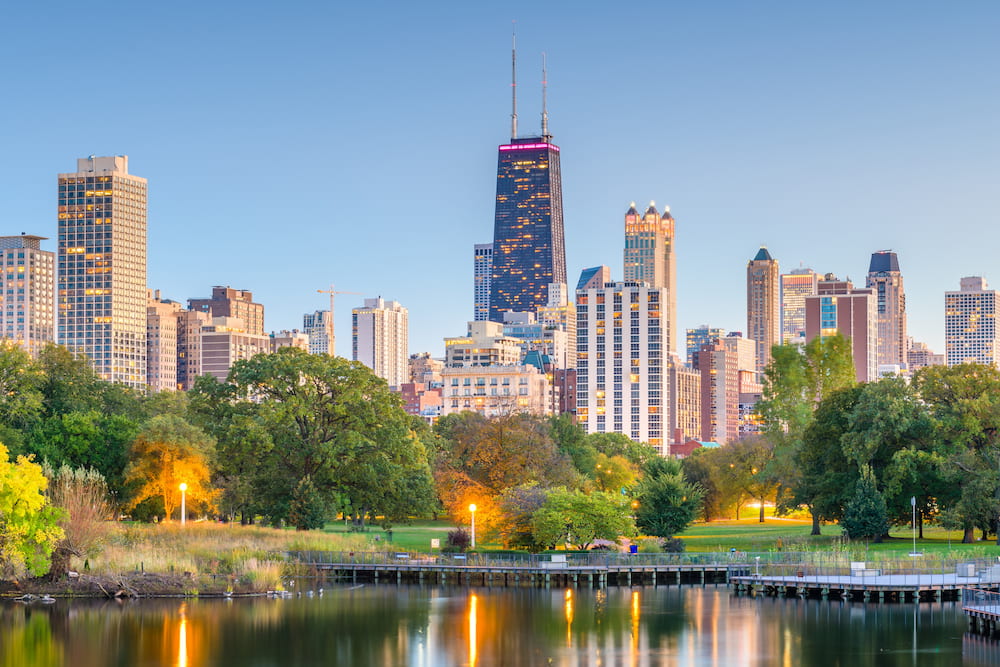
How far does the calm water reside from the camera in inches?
2015

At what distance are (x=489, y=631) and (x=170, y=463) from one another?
1371 inches

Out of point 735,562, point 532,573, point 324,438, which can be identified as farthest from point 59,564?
point 735,562

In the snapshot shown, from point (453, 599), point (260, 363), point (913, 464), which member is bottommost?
point (453, 599)

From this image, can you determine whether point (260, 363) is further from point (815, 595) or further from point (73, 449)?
point (815, 595)

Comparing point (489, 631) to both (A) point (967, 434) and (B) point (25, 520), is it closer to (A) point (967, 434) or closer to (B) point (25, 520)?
(B) point (25, 520)

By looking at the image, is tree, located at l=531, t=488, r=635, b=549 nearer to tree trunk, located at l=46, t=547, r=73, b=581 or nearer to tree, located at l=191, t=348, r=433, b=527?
tree, located at l=191, t=348, r=433, b=527

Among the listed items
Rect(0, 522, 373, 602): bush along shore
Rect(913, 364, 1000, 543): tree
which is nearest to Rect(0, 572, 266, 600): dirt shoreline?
Rect(0, 522, 373, 602): bush along shore

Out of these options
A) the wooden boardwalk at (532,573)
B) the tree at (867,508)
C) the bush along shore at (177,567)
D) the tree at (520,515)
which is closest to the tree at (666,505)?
the tree at (520,515)

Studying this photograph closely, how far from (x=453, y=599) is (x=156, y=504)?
1087 inches

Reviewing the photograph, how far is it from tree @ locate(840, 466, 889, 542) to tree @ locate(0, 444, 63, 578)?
47.6 metres

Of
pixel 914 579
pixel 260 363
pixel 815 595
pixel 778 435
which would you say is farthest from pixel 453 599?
pixel 778 435

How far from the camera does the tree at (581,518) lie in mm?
80188

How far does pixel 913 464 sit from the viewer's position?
286ft

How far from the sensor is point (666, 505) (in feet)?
286
